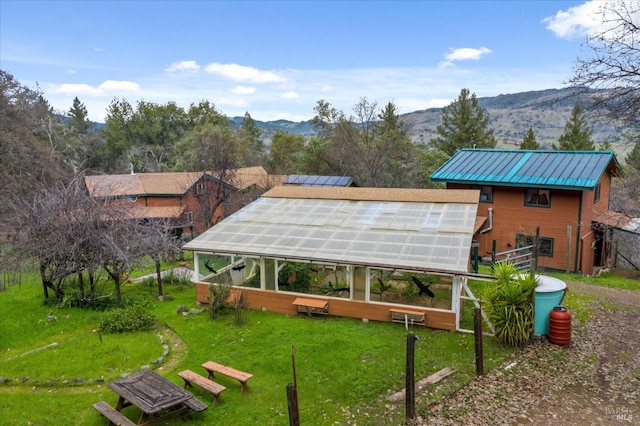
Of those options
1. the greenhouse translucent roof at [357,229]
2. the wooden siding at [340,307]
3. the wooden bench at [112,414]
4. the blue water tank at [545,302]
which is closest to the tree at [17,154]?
the greenhouse translucent roof at [357,229]

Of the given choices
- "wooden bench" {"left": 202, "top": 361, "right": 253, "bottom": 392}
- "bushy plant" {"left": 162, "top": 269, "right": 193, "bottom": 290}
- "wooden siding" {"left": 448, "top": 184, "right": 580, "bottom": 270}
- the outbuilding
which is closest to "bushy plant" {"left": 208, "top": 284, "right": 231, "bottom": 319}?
the outbuilding

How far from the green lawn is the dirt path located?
433mm

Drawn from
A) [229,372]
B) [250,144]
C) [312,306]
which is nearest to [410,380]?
[229,372]

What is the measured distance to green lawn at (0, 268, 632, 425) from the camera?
754cm

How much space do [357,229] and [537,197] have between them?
35.4 ft

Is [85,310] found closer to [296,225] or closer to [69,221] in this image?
[69,221]

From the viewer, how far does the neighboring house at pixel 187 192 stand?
26531 mm

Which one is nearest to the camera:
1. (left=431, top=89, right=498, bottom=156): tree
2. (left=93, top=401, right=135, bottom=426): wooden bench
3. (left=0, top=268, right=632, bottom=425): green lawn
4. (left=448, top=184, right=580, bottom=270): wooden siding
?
(left=93, top=401, right=135, bottom=426): wooden bench

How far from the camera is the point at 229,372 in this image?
27.2 feet

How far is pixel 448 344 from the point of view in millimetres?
10023

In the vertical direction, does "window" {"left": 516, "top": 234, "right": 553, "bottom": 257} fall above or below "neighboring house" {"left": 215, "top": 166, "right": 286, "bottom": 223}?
below

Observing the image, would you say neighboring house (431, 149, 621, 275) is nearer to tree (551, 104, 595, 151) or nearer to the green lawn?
the green lawn

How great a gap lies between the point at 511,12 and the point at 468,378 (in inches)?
860

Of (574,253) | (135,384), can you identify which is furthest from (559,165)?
(135,384)
